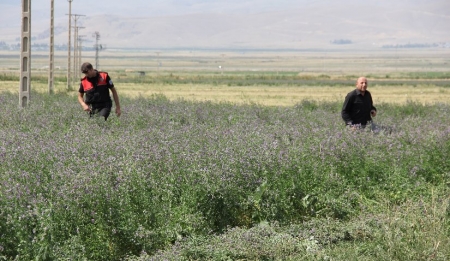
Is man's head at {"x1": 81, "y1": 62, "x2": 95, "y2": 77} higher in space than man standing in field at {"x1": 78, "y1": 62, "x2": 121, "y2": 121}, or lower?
higher

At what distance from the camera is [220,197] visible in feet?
29.6

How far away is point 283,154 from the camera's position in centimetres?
1052

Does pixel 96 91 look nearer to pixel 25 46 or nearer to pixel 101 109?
pixel 101 109

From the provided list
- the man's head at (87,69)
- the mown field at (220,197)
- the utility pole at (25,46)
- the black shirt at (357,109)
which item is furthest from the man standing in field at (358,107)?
the utility pole at (25,46)

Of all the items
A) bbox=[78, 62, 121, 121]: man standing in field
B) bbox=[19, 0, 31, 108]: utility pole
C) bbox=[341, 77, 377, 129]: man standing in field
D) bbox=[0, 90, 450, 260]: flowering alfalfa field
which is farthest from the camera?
bbox=[19, 0, 31, 108]: utility pole

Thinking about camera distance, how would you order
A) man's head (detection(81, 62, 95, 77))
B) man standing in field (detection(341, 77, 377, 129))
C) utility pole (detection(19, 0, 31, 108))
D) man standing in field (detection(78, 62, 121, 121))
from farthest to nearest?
1. utility pole (detection(19, 0, 31, 108))
2. man standing in field (detection(341, 77, 377, 129))
3. man standing in field (detection(78, 62, 121, 121))
4. man's head (detection(81, 62, 95, 77))

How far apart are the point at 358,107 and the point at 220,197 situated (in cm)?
693

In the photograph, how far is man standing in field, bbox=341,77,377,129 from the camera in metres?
15.3

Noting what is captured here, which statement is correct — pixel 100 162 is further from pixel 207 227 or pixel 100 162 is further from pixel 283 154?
pixel 283 154

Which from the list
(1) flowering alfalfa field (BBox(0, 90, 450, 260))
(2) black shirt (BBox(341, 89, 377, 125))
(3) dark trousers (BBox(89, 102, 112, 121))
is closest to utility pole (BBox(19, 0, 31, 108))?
(3) dark trousers (BBox(89, 102, 112, 121))

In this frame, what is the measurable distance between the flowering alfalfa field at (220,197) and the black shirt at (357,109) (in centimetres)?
252

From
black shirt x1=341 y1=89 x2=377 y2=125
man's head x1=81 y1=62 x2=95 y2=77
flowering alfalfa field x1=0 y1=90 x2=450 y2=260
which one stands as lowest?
flowering alfalfa field x1=0 y1=90 x2=450 y2=260

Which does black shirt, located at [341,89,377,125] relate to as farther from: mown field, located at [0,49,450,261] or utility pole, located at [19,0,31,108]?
utility pole, located at [19,0,31,108]

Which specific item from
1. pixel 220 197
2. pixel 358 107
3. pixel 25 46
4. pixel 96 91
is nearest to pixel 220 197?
pixel 220 197
